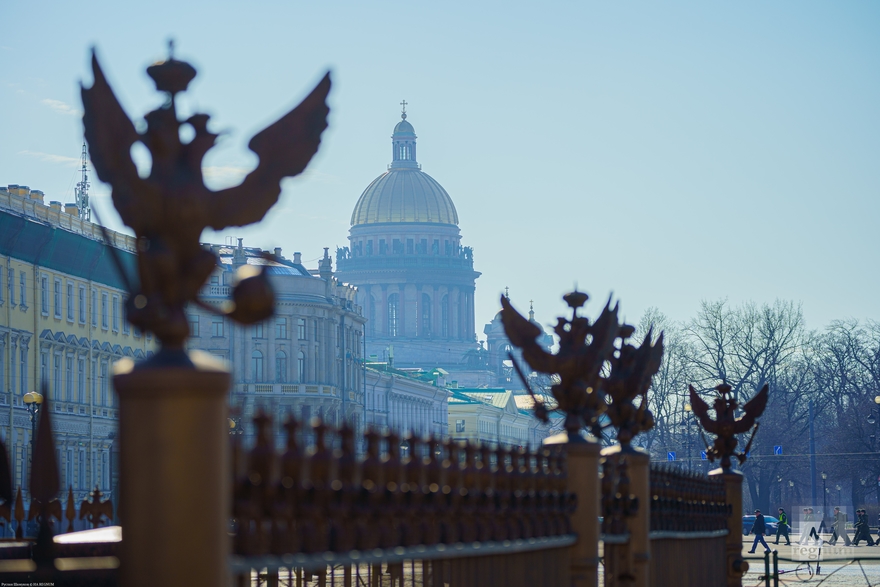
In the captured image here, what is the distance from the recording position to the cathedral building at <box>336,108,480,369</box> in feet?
592

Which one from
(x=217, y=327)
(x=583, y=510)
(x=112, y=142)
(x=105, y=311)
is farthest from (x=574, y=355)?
(x=217, y=327)

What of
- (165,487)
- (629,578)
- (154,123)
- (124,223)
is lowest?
(629,578)

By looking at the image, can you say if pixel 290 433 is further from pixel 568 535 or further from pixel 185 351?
pixel 568 535

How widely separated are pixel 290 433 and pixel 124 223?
2.73 ft

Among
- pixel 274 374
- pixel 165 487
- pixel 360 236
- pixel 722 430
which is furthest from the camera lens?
pixel 360 236

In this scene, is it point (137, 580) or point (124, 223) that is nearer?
point (137, 580)

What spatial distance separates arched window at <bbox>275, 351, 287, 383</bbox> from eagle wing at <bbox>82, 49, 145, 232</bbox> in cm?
9278

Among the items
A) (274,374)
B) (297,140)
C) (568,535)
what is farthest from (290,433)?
(274,374)

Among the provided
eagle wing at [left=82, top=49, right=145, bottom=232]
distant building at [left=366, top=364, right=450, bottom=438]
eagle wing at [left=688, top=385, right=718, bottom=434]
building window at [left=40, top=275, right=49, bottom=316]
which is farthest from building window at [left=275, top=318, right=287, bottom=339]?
eagle wing at [left=82, top=49, right=145, bottom=232]

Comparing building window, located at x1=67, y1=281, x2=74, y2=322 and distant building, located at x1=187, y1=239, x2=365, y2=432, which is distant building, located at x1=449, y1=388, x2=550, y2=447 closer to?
distant building, located at x1=187, y1=239, x2=365, y2=432

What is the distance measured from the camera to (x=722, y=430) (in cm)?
1477

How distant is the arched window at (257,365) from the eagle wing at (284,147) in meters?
91.4

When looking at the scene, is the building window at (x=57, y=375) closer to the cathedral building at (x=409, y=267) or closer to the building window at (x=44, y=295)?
the building window at (x=44, y=295)

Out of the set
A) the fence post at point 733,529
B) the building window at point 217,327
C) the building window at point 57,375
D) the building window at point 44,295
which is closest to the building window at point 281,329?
the building window at point 217,327
